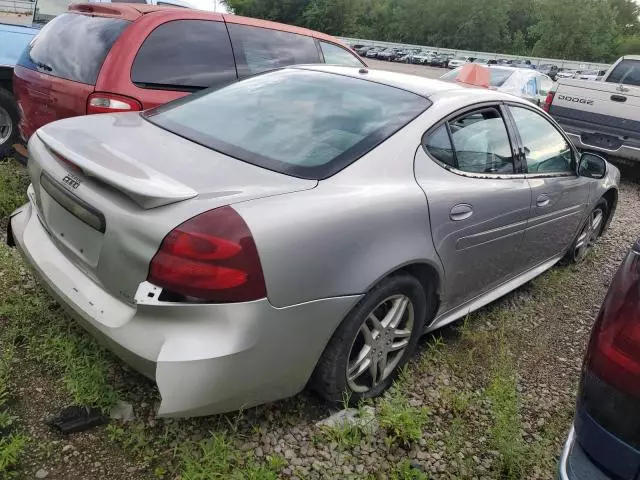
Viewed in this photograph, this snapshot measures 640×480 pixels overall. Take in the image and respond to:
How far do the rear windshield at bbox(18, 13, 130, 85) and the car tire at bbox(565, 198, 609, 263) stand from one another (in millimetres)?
3864

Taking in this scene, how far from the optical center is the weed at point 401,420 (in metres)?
2.38

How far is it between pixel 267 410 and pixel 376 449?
1.66 feet

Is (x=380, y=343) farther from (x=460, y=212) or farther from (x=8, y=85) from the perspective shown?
(x=8, y=85)

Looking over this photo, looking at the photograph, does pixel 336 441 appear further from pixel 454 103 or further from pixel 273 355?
pixel 454 103

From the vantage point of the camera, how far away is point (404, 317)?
2.67 meters

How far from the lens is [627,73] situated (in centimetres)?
847

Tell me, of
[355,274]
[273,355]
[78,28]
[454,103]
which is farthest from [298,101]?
[78,28]

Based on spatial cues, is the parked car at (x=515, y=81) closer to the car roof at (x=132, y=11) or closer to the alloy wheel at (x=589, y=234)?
the alloy wheel at (x=589, y=234)

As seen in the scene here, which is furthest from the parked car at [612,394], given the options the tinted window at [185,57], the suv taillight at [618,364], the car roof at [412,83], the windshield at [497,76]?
the windshield at [497,76]

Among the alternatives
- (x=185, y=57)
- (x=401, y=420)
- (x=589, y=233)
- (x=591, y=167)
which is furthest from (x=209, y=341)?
(x=589, y=233)

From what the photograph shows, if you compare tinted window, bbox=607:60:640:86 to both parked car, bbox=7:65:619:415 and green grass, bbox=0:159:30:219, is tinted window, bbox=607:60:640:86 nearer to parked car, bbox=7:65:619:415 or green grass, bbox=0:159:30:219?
parked car, bbox=7:65:619:415

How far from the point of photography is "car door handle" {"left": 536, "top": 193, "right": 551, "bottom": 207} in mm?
3352

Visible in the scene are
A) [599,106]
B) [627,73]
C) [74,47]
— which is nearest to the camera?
[74,47]

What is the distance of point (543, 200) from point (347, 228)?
6.02 ft
